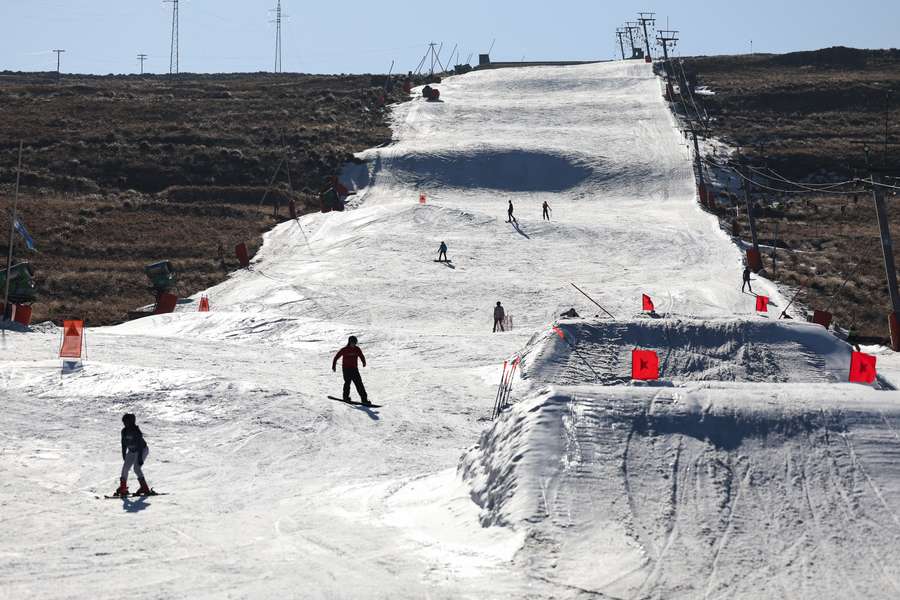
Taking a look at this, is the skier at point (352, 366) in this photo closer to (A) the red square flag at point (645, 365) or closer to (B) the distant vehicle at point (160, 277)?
(A) the red square flag at point (645, 365)

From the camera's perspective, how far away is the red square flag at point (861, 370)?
70.6ft

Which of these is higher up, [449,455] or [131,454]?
[131,454]

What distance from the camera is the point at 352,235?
1816 inches

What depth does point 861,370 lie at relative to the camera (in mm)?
21625

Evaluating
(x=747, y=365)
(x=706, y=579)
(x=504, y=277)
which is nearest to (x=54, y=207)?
(x=504, y=277)

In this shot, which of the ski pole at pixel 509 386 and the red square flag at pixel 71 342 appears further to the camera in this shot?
the red square flag at pixel 71 342

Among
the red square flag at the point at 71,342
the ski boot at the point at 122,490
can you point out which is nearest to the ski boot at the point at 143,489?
the ski boot at the point at 122,490

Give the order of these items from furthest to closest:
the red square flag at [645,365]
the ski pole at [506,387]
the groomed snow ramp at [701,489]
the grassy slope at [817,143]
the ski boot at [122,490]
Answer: the grassy slope at [817,143]
the ski pole at [506,387]
the red square flag at [645,365]
the ski boot at [122,490]
the groomed snow ramp at [701,489]

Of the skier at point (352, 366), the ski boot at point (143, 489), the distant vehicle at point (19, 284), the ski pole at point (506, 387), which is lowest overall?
the ski boot at point (143, 489)

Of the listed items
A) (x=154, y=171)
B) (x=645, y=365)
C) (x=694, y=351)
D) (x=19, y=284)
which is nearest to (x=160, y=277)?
(x=19, y=284)

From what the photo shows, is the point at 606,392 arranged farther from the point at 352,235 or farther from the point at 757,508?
the point at 352,235

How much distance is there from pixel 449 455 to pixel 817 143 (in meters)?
56.9

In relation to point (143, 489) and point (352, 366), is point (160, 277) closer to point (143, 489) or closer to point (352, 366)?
point (352, 366)

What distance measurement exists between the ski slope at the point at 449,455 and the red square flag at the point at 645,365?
1.25 m
